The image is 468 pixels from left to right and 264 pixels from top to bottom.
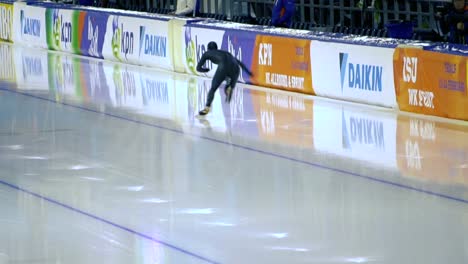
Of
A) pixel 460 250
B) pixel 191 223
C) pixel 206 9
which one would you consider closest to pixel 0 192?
pixel 191 223

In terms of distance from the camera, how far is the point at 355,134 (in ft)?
53.3

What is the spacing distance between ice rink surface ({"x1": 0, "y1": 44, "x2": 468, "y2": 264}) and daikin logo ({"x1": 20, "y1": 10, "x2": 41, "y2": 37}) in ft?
27.1

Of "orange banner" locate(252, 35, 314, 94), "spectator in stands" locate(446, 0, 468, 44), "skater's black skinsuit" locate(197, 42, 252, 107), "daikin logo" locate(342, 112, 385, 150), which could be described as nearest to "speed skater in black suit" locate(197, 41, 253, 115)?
"skater's black skinsuit" locate(197, 42, 252, 107)

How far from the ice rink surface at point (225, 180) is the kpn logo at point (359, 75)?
379mm

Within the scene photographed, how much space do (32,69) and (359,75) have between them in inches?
334

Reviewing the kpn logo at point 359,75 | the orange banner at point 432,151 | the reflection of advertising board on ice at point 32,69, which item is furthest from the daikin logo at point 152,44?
the orange banner at point 432,151

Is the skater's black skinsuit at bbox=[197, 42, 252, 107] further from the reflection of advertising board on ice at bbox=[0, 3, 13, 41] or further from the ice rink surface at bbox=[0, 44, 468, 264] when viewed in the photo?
the reflection of advertising board on ice at bbox=[0, 3, 13, 41]

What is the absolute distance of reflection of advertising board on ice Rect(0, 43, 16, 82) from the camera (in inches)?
921

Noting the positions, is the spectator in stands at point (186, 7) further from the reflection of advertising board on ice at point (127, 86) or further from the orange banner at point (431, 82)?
the orange banner at point (431, 82)

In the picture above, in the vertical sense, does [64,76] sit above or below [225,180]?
below

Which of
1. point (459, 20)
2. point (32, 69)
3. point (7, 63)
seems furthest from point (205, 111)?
point (7, 63)

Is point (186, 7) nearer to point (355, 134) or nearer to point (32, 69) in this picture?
point (32, 69)

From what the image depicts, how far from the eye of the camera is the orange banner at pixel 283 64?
20.3m

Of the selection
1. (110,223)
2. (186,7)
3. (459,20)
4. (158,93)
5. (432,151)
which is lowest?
(158,93)
